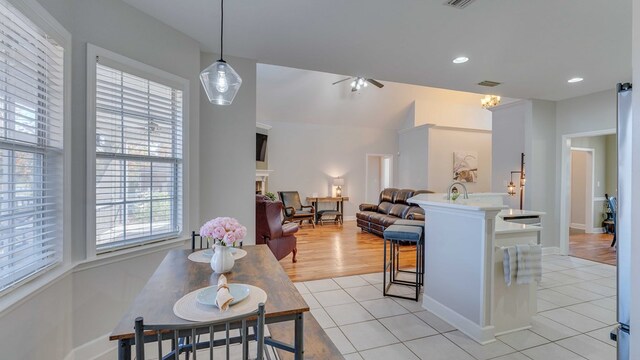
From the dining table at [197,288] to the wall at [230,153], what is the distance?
1058 mm

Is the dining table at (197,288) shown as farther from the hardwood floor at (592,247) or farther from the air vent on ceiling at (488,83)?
the hardwood floor at (592,247)

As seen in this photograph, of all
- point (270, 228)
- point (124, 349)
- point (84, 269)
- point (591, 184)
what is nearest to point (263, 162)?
point (270, 228)

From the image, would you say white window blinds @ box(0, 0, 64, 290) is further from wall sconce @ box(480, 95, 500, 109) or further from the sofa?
wall sconce @ box(480, 95, 500, 109)

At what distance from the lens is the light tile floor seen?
7.51 feet

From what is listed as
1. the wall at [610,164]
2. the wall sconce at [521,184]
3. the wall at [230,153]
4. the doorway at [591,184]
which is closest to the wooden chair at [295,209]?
the wall at [230,153]

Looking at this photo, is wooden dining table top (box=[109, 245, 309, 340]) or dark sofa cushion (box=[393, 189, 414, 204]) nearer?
wooden dining table top (box=[109, 245, 309, 340])

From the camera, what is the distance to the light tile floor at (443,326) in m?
2.29

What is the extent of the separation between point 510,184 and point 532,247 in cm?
339

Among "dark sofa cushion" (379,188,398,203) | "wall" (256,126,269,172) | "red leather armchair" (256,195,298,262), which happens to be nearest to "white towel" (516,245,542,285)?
"red leather armchair" (256,195,298,262)

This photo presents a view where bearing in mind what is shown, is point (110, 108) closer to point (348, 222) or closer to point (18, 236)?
point (18, 236)

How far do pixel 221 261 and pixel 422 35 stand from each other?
2.64 meters

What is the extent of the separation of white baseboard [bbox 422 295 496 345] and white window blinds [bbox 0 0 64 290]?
3.09 m

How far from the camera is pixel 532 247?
2475 mm

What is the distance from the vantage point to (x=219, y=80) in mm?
2023
